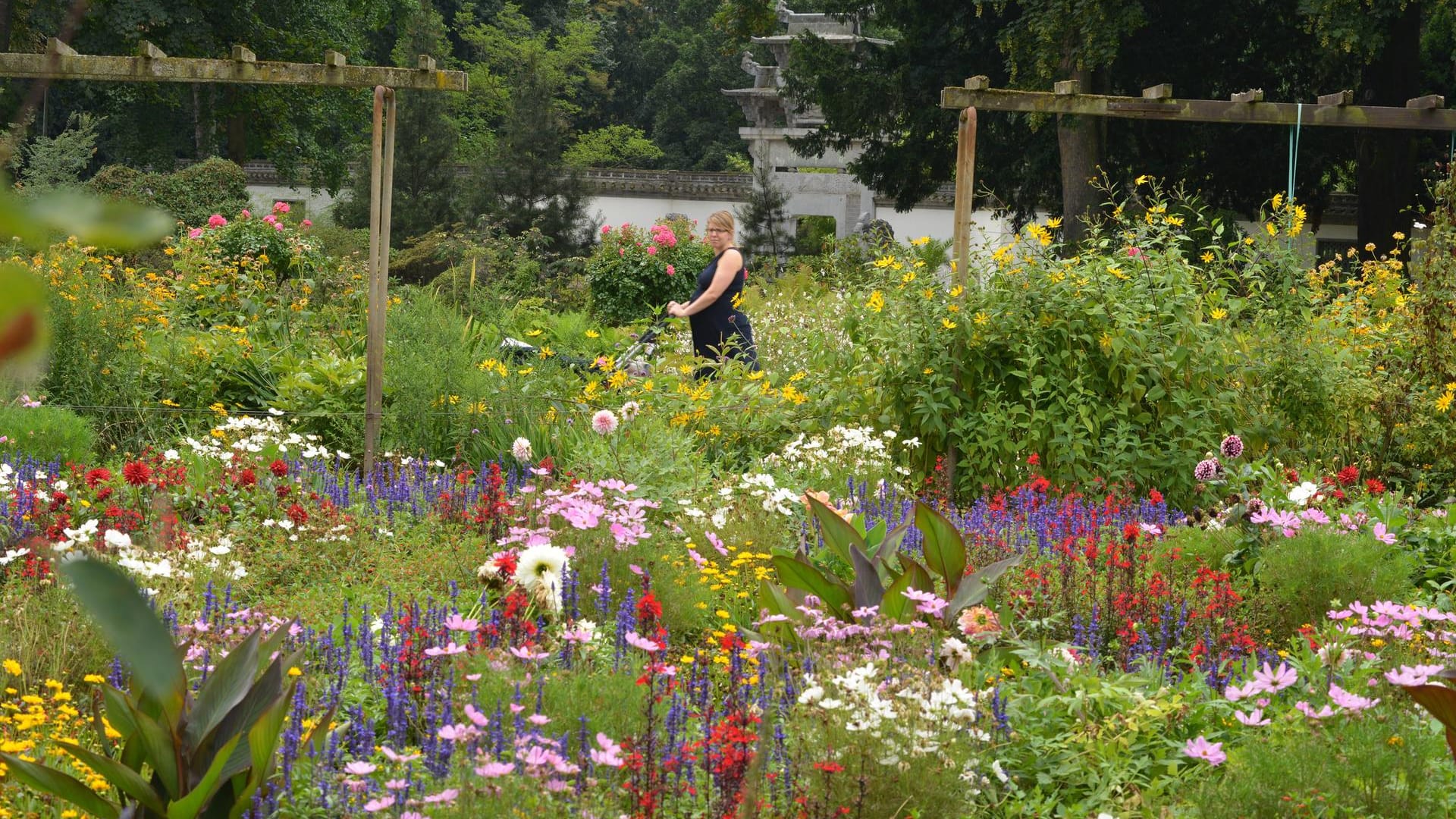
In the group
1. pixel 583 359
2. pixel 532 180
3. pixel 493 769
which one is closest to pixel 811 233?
pixel 532 180

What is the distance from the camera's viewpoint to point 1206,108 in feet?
22.0

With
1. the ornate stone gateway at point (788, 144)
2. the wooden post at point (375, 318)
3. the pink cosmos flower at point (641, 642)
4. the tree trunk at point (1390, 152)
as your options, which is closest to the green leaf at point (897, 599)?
the pink cosmos flower at point (641, 642)

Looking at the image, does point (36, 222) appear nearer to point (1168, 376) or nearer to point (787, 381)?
point (1168, 376)

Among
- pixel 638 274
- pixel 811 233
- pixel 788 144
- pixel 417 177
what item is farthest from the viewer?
pixel 788 144

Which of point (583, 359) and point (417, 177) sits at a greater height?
point (417, 177)

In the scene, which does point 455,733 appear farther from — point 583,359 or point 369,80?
point 583,359

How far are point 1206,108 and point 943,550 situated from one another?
4124 millimetres

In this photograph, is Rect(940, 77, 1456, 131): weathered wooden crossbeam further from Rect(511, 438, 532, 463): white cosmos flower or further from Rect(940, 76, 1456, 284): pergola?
Rect(511, 438, 532, 463): white cosmos flower

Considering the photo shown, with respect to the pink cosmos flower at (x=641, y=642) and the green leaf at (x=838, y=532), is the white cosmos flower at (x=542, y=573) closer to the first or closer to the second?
the pink cosmos flower at (x=641, y=642)

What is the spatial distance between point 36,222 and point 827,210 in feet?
95.1

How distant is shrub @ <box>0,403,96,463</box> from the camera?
5367 mm

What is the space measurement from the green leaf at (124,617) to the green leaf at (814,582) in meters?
3.11

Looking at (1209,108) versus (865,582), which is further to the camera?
(1209,108)

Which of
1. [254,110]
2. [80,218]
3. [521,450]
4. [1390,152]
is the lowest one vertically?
[521,450]
